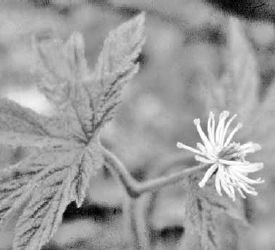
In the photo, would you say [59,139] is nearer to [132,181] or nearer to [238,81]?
[132,181]

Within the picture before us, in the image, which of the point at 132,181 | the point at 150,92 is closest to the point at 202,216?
the point at 132,181

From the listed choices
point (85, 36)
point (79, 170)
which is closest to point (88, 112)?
point (79, 170)

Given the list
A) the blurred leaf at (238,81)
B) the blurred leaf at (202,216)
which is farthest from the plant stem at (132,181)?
the blurred leaf at (238,81)

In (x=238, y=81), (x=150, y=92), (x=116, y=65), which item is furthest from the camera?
(x=150, y=92)

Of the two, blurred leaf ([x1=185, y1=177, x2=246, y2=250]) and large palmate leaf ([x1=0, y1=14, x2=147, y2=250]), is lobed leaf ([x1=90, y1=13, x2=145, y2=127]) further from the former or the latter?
blurred leaf ([x1=185, y1=177, x2=246, y2=250])

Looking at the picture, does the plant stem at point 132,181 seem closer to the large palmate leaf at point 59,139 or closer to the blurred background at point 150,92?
the large palmate leaf at point 59,139

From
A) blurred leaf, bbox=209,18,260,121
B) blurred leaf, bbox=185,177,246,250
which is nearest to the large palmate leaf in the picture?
blurred leaf, bbox=185,177,246,250
